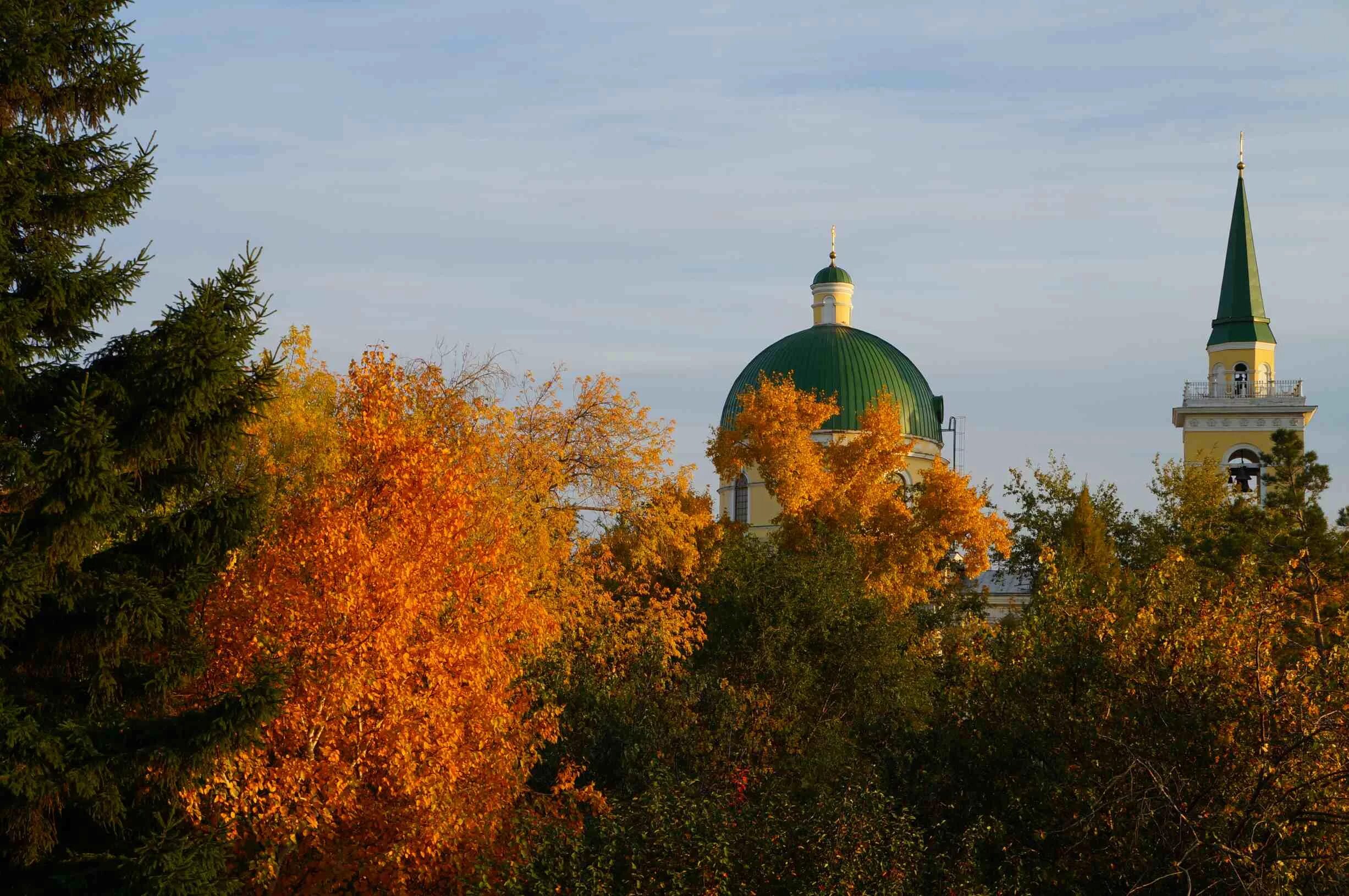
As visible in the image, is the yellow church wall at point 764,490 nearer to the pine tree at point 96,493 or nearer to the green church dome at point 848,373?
the green church dome at point 848,373

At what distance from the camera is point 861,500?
131ft

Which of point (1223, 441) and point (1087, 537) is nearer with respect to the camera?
point (1087, 537)

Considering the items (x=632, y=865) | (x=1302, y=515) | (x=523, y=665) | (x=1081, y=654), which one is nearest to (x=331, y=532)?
(x=632, y=865)

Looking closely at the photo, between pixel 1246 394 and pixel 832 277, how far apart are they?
15.3 metres

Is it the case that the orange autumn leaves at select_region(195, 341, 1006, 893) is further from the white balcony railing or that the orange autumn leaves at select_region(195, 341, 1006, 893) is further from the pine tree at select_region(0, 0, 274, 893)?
the white balcony railing

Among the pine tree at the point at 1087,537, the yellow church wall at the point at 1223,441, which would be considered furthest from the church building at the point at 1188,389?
the pine tree at the point at 1087,537

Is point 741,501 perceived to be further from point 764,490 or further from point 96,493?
point 96,493

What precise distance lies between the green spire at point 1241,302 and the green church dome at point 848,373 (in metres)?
10.6

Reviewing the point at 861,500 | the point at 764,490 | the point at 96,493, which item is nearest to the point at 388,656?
the point at 96,493

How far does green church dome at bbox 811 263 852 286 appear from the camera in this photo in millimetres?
60719

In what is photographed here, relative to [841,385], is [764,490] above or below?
below

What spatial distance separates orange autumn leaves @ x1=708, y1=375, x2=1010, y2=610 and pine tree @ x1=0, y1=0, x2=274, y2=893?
2501 centimetres

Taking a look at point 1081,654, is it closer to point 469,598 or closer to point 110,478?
point 469,598

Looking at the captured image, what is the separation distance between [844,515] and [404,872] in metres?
24.1
